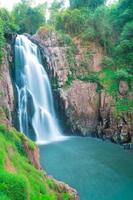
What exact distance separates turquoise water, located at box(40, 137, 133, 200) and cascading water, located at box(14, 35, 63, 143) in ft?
7.91

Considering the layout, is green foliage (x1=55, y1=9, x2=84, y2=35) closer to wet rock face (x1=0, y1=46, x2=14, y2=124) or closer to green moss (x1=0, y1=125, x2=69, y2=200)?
wet rock face (x1=0, y1=46, x2=14, y2=124)

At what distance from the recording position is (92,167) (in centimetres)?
1777

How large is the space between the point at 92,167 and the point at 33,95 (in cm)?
1029

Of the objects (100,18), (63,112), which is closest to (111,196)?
(63,112)

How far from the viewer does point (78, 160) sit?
748 inches

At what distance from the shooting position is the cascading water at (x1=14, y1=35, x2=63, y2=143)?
981 inches

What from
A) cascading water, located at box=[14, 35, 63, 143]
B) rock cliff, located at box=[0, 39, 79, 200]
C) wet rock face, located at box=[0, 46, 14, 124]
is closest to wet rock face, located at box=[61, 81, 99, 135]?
cascading water, located at box=[14, 35, 63, 143]

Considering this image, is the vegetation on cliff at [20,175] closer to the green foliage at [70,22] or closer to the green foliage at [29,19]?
the green foliage at [70,22]

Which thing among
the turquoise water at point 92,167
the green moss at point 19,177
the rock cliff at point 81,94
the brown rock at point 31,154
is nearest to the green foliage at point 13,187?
the green moss at point 19,177

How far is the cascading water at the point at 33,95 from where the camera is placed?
24906 millimetres

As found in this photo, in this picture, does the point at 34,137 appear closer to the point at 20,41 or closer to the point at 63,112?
the point at 63,112

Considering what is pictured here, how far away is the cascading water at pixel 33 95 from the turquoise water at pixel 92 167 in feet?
7.91

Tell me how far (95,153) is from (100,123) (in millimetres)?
5475

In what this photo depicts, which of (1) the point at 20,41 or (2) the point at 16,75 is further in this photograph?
(1) the point at 20,41
